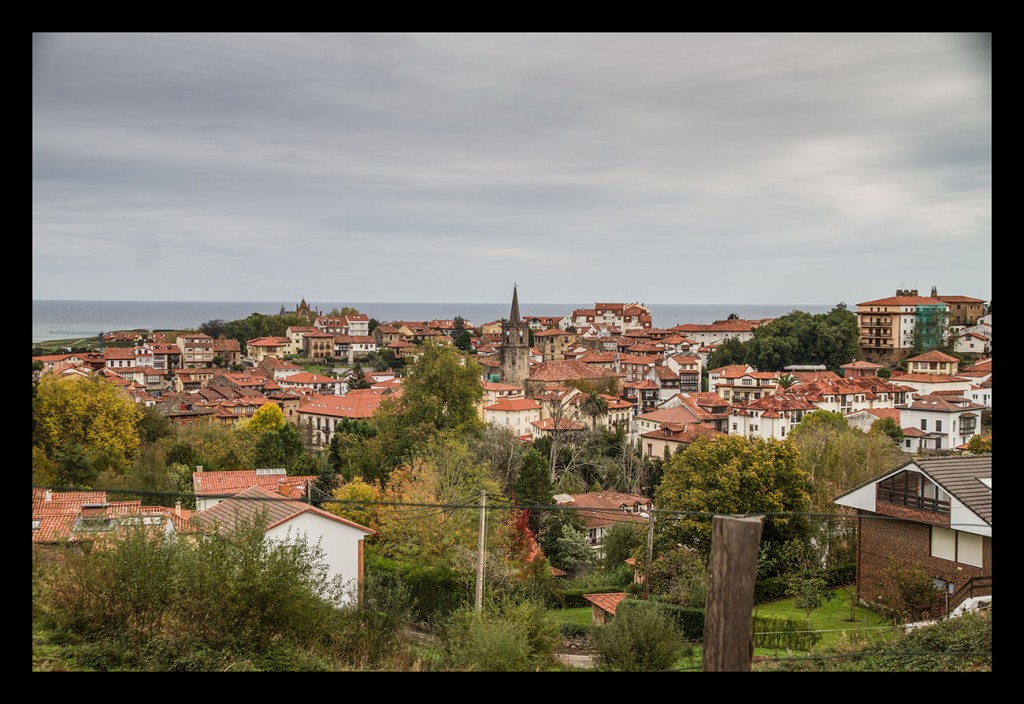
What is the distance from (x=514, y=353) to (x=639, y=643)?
43.5 m

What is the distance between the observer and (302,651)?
3.57 m

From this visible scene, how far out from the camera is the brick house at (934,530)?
6.84 meters

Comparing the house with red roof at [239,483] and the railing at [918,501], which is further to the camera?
the house with red roof at [239,483]

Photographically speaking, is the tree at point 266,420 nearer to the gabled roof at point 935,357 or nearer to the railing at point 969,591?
the railing at point 969,591

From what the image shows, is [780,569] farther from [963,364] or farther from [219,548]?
[963,364]

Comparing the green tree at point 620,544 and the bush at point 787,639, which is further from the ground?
the bush at point 787,639

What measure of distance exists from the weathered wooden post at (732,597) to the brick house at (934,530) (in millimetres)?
5276

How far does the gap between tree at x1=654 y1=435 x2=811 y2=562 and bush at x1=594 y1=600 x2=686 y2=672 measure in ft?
22.1

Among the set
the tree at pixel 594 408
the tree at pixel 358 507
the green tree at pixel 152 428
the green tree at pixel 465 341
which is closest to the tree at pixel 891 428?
the tree at pixel 594 408

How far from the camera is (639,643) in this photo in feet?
15.2

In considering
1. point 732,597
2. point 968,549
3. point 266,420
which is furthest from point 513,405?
point 732,597
